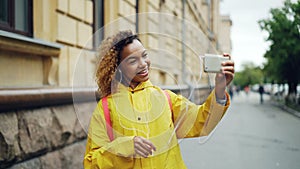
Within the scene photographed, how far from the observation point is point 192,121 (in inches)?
61.5

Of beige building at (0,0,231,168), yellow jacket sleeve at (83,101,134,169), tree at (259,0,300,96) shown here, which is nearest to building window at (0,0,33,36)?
beige building at (0,0,231,168)

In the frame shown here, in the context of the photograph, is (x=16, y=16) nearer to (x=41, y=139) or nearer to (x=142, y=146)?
(x=41, y=139)

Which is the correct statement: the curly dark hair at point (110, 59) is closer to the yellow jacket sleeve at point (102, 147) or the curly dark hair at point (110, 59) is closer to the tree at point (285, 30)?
the yellow jacket sleeve at point (102, 147)

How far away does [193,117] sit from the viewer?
61.1 inches

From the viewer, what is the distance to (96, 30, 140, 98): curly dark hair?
1.47 m

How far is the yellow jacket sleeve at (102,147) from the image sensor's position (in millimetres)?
1381

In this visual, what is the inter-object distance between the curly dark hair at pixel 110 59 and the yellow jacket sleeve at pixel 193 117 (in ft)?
0.87

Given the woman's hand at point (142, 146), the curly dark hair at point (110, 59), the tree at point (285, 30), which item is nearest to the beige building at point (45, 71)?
the curly dark hair at point (110, 59)

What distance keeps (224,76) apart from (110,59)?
0.48 m

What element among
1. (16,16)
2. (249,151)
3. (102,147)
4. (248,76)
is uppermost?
(248,76)

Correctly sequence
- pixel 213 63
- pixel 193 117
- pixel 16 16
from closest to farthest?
pixel 213 63 < pixel 193 117 < pixel 16 16

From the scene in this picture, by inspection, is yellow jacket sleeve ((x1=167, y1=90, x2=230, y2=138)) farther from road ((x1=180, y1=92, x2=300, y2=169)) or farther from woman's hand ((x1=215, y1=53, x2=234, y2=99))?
road ((x1=180, y1=92, x2=300, y2=169))

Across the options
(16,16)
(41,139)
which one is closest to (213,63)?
(41,139)

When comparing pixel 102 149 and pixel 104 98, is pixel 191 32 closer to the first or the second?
pixel 104 98
